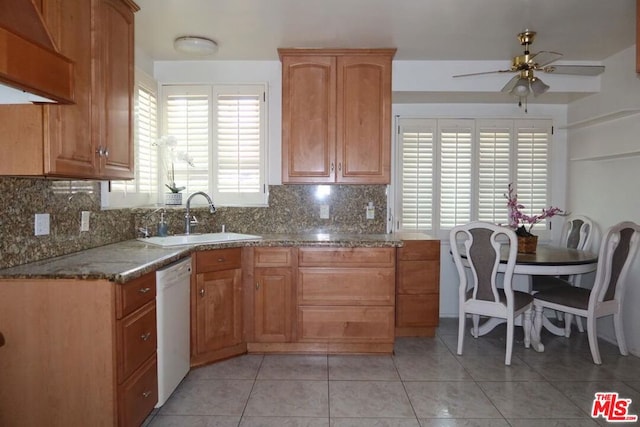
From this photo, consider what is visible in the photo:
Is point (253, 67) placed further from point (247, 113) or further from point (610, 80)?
point (610, 80)

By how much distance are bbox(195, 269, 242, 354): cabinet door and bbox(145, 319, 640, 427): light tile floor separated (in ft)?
0.58

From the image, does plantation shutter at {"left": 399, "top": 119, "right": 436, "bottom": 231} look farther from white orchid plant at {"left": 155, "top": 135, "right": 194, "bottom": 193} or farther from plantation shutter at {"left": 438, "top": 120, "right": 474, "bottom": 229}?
white orchid plant at {"left": 155, "top": 135, "right": 194, "bottom": 193}

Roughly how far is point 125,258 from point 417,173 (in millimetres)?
2751

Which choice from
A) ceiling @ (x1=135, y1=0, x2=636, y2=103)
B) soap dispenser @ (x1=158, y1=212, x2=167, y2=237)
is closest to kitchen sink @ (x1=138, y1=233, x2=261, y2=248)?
soap dispenser @ (x1=158, y1=212, x2=167, y2=237)

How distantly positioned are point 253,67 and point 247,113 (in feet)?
1.36

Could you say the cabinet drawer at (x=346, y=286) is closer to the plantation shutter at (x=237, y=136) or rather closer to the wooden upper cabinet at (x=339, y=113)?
the wooden upper cabinet at (x=339, y=113)

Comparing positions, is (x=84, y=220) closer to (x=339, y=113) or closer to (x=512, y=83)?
(x=339, y=113)

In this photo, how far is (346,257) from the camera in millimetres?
2955

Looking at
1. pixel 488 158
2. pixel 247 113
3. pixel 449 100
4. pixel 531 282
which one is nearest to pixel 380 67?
pixel 449 100

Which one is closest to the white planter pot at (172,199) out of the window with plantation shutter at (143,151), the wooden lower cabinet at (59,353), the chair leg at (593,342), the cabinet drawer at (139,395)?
the window with plantation shutter at (143,151)

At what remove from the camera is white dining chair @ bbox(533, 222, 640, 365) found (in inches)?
112

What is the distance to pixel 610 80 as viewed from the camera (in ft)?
11.0

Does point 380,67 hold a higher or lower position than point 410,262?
higher

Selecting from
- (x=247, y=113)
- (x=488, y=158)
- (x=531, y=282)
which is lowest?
(x=531, y=282)
